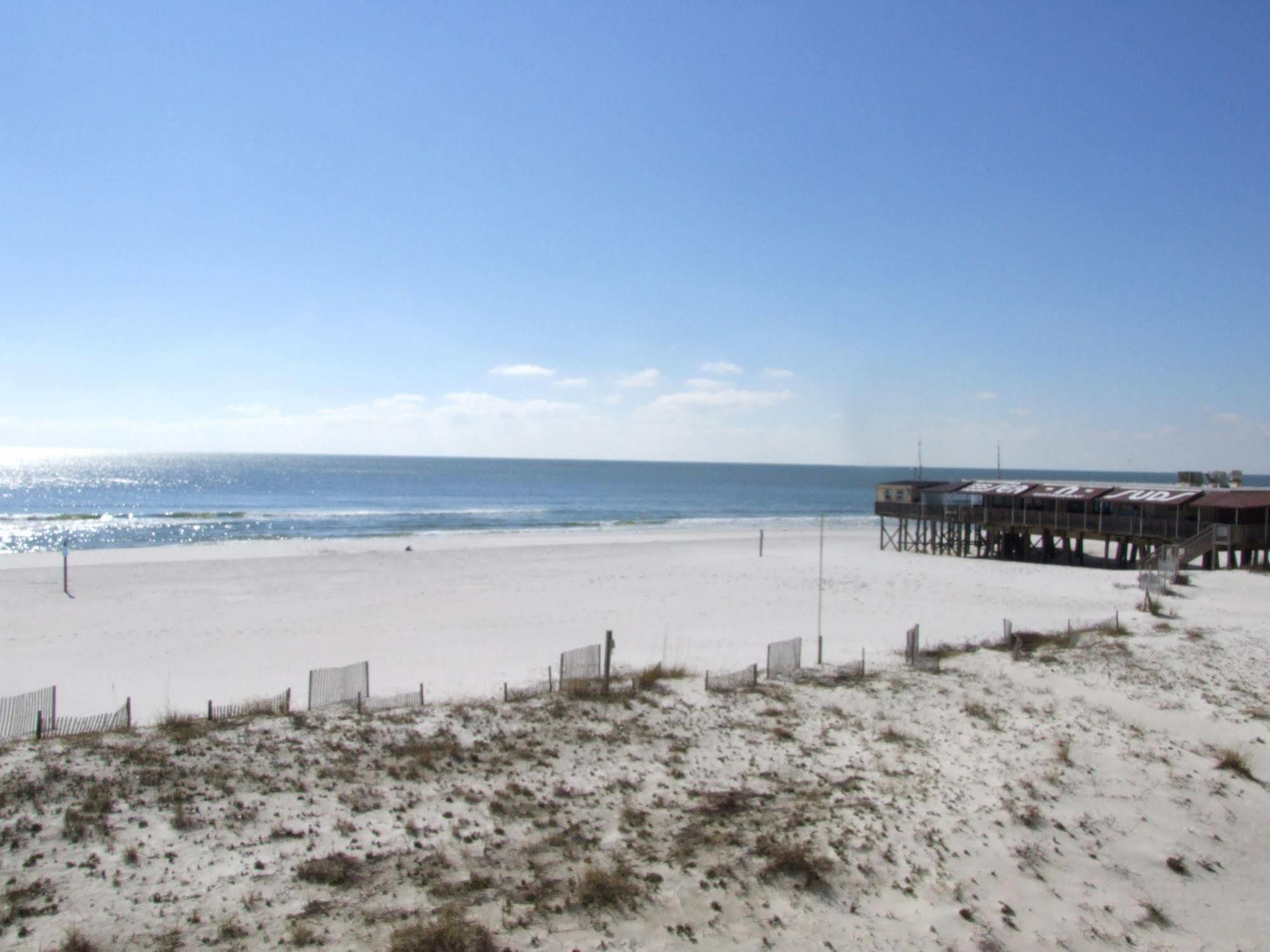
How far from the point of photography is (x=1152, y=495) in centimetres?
4097

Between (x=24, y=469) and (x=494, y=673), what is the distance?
214841mm

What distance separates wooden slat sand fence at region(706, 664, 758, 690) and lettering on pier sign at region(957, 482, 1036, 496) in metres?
34.3

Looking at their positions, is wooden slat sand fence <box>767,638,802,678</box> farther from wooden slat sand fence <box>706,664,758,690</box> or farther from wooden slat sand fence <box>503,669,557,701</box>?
wooden slat sand fence <box>503,669,557,701</box>

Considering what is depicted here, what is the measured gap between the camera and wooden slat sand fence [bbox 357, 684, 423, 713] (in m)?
A: 14.9

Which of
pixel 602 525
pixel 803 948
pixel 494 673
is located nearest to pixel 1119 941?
pixel 803 948

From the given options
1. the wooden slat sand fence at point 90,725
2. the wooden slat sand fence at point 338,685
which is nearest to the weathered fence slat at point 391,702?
the wooden slat sand fence at point 338,685

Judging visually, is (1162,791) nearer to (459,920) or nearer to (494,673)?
(459,920)

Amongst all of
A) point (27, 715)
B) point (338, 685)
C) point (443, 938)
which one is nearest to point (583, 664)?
point (338, 685)

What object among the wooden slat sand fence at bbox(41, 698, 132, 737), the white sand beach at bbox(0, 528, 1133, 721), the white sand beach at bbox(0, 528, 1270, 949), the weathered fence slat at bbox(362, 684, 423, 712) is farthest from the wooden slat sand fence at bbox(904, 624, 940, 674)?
the wooden slat sand fence at bbox(41, 698, 132, 737)

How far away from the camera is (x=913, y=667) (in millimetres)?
19297

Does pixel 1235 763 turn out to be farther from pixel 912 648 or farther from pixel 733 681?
pixel 733 681

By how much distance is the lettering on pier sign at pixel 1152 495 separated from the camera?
39625mm

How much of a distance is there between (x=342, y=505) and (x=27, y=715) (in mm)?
78872

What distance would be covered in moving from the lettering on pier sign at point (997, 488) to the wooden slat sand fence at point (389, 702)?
40063 mm
